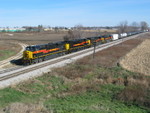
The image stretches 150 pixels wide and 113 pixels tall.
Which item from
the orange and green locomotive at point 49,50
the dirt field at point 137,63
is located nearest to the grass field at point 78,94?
the dirt field at point 137,63

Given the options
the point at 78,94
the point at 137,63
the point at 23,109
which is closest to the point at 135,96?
the point at 78,94

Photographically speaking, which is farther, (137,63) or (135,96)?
(137,63)

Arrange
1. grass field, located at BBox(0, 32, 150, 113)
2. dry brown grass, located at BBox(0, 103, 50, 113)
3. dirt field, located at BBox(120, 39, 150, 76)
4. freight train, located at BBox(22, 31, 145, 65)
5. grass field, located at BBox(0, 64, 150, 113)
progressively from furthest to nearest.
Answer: freight train, located at BBox(22, 31, 145, 65)
dirt field, located at BBox(120, 39, 150, 76)
grass field, located at BBox(0, 64, 150, 113)
grass field, located at BBox(0, 32, 150, 113)
dry brown grass, located at BBox(0, 103, 50, 113)

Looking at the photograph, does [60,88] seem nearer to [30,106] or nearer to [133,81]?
[30,106]

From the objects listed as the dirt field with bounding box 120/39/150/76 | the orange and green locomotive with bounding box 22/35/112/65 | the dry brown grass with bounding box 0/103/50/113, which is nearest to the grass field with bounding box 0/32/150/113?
the dry brown grass with bounding box 0/103/50/113

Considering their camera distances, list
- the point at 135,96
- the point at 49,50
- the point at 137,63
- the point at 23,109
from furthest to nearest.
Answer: the point at 49,50, the point at 137,63, the point at 135,96, the point at 23,109


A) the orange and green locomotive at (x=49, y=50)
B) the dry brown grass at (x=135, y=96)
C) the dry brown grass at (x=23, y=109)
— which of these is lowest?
the dry brown grass at (x=135, y=96)

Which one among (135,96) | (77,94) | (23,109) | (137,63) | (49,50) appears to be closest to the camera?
(23,109)

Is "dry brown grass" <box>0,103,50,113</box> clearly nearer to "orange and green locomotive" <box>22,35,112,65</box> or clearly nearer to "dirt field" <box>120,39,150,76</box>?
"orange and green locomotive" <box>22,35,112,65</box>

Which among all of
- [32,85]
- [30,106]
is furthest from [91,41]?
[30,106]

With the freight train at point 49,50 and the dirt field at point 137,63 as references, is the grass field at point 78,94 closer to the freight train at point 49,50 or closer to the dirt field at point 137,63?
the dirt field at point 137,63

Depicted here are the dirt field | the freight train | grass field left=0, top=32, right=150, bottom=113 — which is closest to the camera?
grass field left=0, top=32, right=150, bottom=113

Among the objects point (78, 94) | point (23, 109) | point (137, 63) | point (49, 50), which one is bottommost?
point (78, 94)

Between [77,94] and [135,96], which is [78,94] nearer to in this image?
[77,94]
